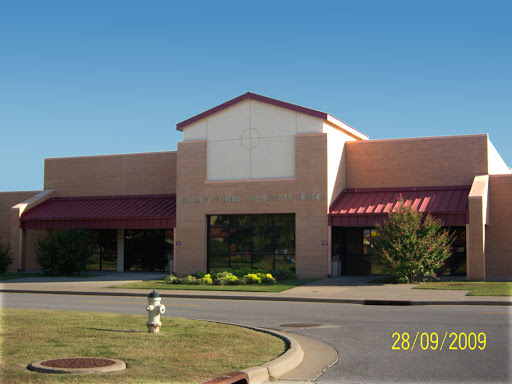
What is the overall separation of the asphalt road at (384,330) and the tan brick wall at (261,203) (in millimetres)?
8614

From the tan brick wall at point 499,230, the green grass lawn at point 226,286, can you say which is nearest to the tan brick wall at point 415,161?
the tan brick wall at point 499,230

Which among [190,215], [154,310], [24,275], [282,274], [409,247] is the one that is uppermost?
[190,215]

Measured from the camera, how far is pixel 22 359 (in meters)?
8.82

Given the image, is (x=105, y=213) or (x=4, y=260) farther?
(x=105, y=213)

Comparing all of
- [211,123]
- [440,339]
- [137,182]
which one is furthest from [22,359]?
[137,182]

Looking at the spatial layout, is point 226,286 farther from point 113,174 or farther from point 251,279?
point 113,174

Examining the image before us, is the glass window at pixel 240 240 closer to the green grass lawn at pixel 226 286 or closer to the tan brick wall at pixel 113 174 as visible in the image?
the green grass lawn at pixel 226 286

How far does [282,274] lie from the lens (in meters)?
28.1

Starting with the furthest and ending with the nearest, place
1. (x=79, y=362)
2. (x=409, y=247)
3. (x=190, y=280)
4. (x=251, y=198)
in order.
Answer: (x=251, y=198), (x=190, y=280), (x=409, y=247), (x=79, y=362)

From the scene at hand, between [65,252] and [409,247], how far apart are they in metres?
17.6

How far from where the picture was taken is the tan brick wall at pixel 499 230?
28.0 metres

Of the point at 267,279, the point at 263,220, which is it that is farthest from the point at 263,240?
the point at 267,279

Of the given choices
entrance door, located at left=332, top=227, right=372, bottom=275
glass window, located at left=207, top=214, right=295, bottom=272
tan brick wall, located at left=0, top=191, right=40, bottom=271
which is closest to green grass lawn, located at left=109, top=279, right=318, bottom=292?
glass window, located at left=207, top=214, right=295, bottom=272

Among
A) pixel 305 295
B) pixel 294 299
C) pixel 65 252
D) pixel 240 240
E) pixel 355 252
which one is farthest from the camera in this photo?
pixel 65 252
